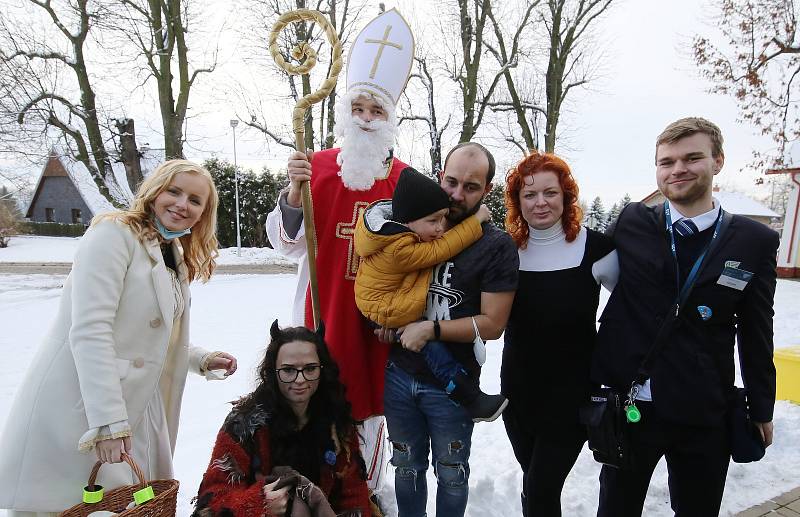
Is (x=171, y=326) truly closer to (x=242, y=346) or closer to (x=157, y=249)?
(x=157, y=249)

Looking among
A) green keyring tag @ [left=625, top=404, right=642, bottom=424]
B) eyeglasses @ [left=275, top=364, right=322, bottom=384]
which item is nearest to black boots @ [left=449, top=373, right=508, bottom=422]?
green keyring tag @ [left=625, top=404, right=642, bottom=424]

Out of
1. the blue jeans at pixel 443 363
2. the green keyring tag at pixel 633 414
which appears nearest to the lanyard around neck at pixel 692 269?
the green keyring tag at pixel 633 414

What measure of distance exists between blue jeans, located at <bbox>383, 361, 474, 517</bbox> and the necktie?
1133 millimetres

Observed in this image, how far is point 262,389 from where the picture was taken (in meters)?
2.14

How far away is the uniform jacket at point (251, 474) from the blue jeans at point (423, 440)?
0.19m

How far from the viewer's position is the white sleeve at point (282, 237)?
2607 millimetres

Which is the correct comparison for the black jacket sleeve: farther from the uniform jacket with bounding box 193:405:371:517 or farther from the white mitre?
the white mitre

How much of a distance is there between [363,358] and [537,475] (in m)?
0.96

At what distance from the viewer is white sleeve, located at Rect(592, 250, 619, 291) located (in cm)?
215

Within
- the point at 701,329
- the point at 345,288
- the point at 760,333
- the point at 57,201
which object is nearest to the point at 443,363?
the point at 345,288

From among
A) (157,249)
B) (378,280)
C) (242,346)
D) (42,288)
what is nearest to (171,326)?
(157,249)

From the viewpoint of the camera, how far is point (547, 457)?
219cm

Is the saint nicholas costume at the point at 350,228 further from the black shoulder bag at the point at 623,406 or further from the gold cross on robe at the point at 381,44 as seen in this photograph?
the black shoulder bag at the point at 623,406

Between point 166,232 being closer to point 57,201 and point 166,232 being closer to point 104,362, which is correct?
point 104,362
